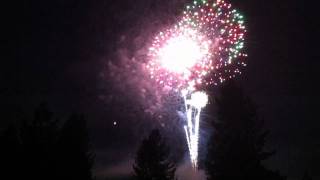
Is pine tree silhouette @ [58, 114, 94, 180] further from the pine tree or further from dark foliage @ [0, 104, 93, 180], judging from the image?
the pine tree

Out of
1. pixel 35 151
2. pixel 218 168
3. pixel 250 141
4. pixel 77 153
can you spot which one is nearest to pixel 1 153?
pixel 35 151

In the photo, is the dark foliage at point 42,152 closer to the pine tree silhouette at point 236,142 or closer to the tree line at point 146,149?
the tree line at point 146,149

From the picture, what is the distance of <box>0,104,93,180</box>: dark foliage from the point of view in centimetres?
2025

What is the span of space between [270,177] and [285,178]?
143 centimetres

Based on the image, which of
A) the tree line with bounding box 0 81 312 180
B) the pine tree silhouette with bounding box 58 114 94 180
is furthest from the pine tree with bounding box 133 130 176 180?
the pine tree silhouette with bounding box 58 114 94 180

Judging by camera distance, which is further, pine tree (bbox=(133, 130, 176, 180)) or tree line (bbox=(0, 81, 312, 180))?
pine tree (bbox=(133, 130, 176, 180))

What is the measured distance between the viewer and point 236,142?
29.6 m

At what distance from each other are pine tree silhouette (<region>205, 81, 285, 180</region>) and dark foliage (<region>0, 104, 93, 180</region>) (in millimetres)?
9575

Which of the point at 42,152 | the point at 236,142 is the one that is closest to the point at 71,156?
the point at 42,152

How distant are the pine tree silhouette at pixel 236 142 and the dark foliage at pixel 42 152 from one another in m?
9.58

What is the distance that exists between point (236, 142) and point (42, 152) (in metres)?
12.4

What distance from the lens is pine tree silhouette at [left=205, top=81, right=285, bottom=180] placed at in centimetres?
2958

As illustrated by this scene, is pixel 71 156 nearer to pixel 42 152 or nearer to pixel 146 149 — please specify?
pixel 42 152

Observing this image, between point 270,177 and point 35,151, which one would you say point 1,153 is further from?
point 270,177
